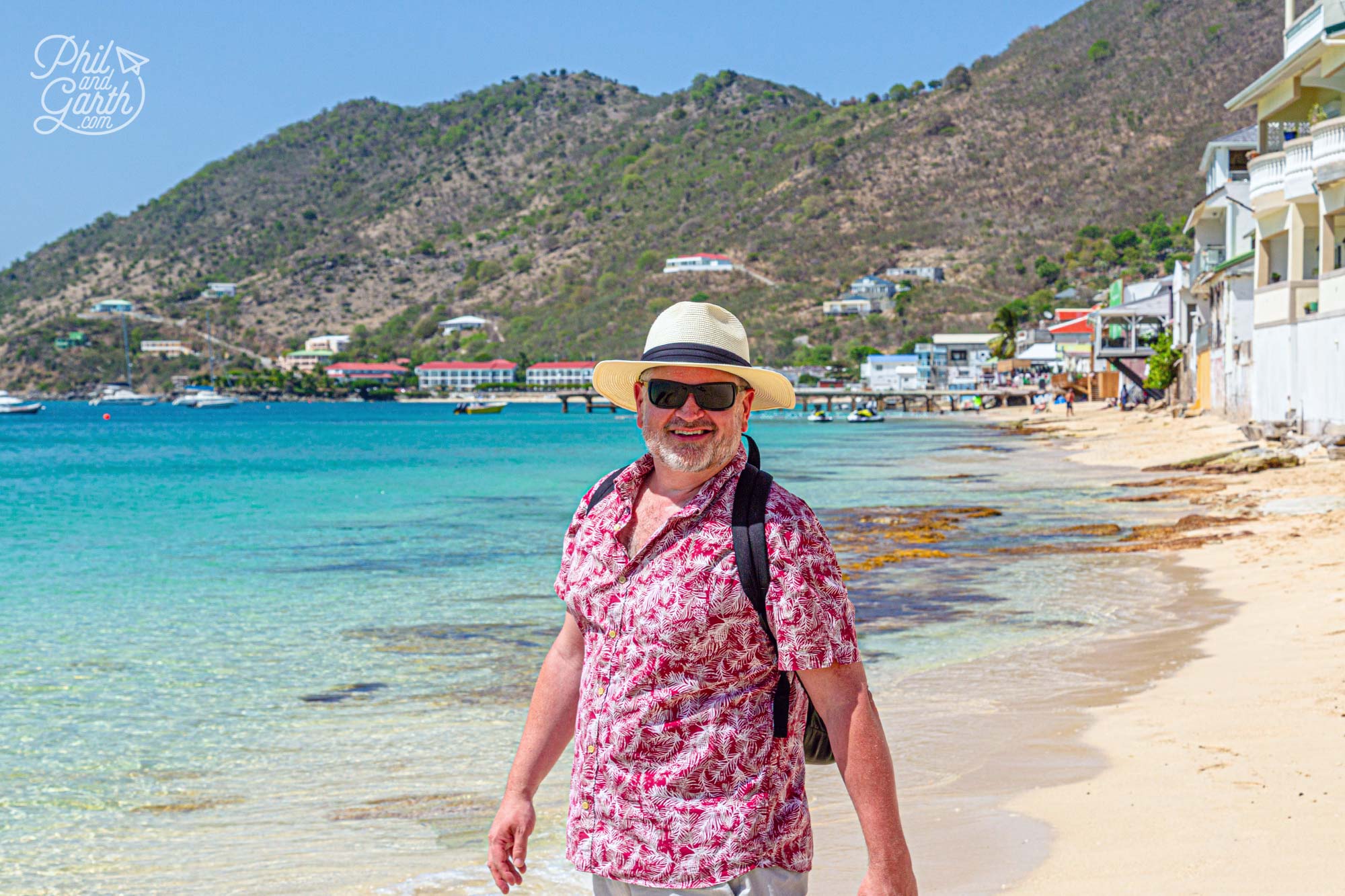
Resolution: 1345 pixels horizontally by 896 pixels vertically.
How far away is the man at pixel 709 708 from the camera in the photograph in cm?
241

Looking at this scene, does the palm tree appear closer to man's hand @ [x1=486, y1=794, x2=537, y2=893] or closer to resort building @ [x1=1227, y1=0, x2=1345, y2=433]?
resort building @ [x1=1227, y1=0, x2=1345, y2=433]

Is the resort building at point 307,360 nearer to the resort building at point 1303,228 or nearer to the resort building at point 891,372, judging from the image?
the resort building at point 891,372

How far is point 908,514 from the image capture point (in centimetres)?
2245

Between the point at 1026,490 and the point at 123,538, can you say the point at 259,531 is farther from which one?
the point at 1026,490

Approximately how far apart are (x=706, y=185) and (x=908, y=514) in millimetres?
178140

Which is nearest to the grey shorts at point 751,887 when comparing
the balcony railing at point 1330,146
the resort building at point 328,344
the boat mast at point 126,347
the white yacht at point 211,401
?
the balcony railing at point 1330,146

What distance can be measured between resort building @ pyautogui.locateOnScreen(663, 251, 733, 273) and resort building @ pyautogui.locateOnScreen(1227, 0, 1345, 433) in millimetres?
125461

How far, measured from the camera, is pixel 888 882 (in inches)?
95.4

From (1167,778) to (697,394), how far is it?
4379mm

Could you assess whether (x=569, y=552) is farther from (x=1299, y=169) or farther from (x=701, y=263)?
(x=701, y=263)

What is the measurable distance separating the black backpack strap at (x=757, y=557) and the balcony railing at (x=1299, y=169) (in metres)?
26.5

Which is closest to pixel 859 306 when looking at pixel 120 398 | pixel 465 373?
pixel 465 373

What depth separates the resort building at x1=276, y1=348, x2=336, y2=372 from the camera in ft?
607

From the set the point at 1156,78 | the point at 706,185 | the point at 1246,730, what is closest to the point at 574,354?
the point at 706,185
